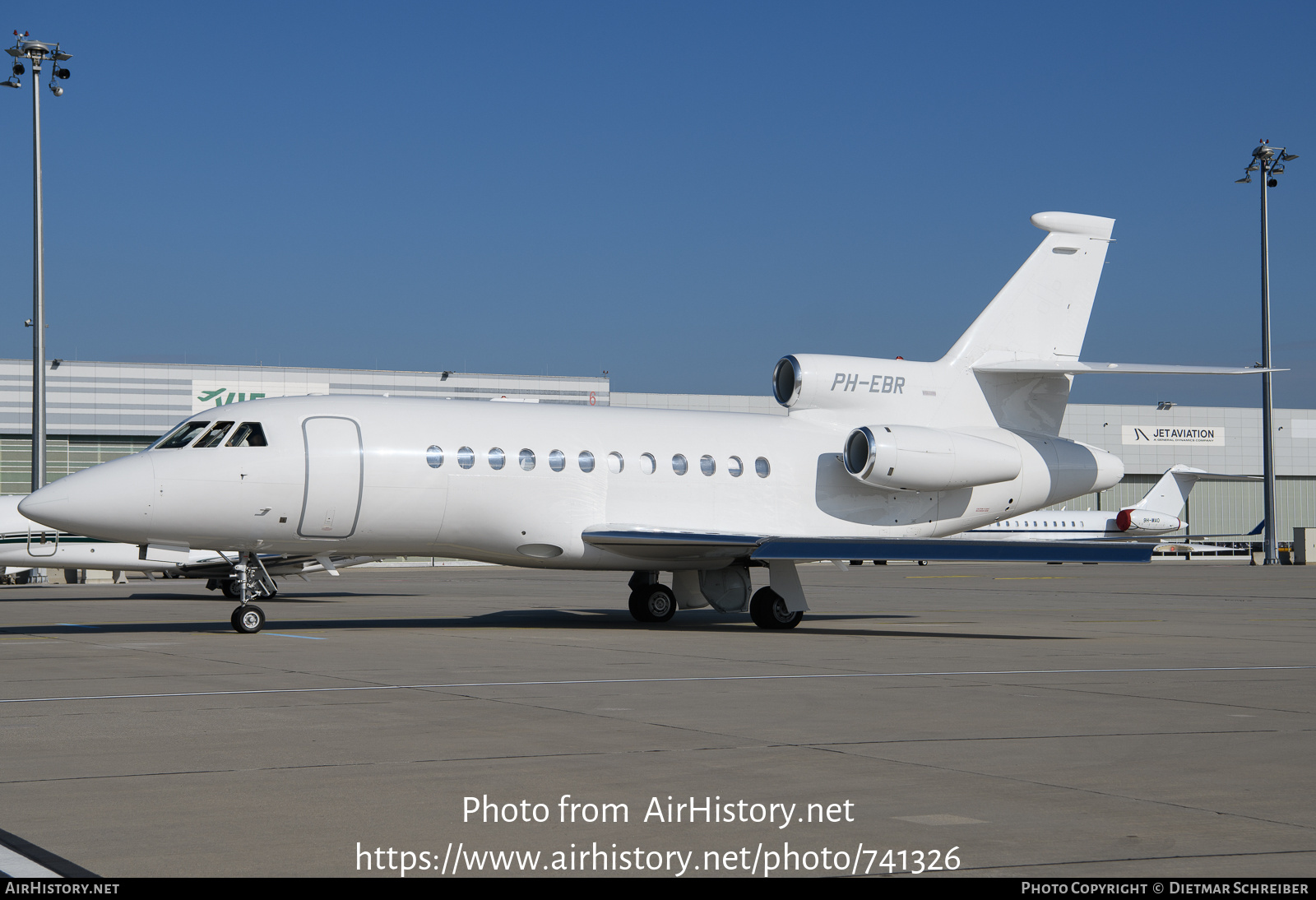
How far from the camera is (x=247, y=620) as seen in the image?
18.2 metres

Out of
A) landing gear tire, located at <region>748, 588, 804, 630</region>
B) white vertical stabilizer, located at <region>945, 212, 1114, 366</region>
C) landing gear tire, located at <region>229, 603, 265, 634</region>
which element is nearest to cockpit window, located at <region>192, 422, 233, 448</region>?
landing gear tire, located at <region>229, 603, 265, 634</region>

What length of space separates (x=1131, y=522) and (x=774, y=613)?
45.6 metres

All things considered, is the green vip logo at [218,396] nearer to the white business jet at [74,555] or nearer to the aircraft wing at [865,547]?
the white business jet at [74,555]

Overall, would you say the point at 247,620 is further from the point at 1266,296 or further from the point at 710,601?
the point at 1266,296

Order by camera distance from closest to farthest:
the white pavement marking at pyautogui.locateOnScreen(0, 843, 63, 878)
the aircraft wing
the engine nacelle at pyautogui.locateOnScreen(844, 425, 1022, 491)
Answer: the white pavement marking at pyautogui.locateOnScreen(0, 843, 63, 878) < the aircraft wing < the engine nacelle at pyautogui.locateOnScreen(844, 425, 1022, 491)

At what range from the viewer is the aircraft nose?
55.4ft

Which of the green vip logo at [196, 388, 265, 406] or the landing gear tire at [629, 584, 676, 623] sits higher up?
the green vip logo at [196, 388, 265, 406]

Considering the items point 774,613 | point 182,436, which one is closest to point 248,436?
point 182,436

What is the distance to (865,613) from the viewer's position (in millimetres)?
24766

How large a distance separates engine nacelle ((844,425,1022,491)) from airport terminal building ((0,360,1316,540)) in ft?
81.6

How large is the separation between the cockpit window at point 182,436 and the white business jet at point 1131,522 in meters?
45.7

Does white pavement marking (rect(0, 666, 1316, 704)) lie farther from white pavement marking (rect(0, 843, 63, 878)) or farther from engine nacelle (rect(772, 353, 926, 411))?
engine nacelle (rect(772, 353, 926, 411))

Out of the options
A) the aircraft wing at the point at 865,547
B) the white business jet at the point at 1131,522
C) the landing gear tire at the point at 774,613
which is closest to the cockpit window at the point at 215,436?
the aircraft wing at the point at 865,547
